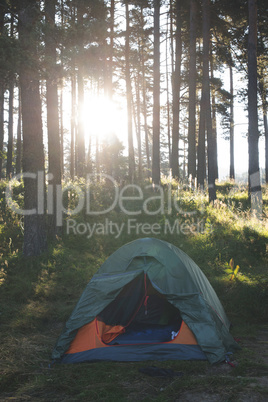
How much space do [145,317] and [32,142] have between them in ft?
17.7

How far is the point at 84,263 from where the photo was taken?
884 centimetres

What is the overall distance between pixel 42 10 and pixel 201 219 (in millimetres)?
8080

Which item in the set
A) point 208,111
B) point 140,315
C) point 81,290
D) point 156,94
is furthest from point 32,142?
point 208,111

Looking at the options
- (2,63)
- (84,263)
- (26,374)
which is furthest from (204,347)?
(2,63)

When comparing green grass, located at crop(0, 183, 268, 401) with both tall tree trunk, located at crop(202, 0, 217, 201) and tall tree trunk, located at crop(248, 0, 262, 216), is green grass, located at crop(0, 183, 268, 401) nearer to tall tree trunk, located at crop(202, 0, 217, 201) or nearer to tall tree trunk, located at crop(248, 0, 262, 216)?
tall tree trunk, located at crop(202, 0, 217, 201)

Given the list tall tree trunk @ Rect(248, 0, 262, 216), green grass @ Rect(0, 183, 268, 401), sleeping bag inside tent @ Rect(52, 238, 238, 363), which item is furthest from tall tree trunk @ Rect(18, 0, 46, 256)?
tall tree trunk @ Rect(248, 0, 262, 216)

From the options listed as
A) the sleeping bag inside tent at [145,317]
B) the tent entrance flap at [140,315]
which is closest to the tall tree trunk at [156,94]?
the tent entrance flap at [140,315]

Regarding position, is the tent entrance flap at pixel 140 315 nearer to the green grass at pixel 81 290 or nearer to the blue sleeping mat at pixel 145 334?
the blue sleeping mat at pixel 145 334

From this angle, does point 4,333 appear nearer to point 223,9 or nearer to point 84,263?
point 84,263

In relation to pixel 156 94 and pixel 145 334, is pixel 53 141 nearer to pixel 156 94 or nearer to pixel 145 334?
pixel 156 94

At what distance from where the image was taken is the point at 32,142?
342 inches

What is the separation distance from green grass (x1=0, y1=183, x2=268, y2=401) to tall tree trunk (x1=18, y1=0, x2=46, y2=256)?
60 cm

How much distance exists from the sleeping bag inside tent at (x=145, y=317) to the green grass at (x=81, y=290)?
0.26m

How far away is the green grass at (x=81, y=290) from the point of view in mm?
3943
